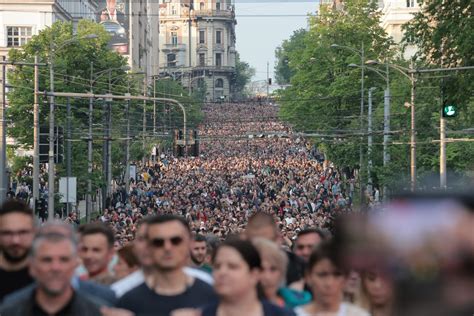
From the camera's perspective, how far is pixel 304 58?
96750 mm

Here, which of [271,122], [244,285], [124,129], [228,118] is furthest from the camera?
[228,118]

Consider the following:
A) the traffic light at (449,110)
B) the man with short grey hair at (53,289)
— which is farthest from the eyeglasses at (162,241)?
the traffic light at (449,110)

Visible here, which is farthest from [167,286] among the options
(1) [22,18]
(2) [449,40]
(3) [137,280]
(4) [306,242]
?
(1) [22,18]

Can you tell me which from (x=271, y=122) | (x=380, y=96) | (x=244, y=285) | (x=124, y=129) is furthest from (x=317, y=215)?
(x=271, y=122)

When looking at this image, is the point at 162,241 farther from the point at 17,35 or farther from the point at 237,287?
the point at 17,35

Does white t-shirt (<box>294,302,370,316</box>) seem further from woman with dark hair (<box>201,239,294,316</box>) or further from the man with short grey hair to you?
the man with short grey hair

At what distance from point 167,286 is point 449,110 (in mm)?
29554

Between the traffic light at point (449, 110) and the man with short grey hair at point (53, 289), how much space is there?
3034 centimetres

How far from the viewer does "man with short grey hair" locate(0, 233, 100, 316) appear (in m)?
6.23

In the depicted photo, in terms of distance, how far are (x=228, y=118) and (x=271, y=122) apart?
25316mm

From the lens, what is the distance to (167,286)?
7340 mm

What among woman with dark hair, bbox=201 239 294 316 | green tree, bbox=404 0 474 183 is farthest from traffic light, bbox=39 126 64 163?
woman with dark hair, bbox=201 239 294 316

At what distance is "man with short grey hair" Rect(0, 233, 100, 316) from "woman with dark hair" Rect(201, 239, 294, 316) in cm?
56

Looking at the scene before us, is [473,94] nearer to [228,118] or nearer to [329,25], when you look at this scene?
[329,25]
